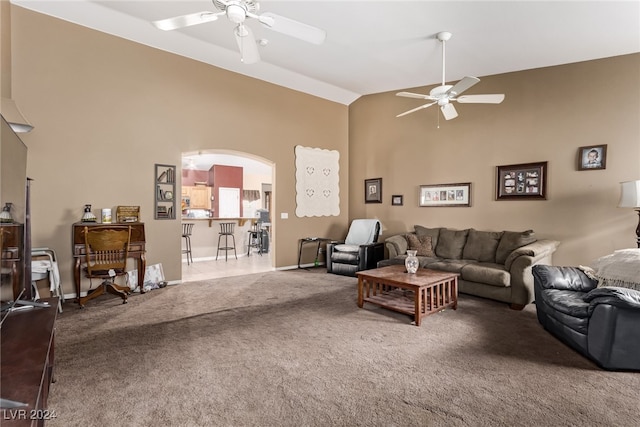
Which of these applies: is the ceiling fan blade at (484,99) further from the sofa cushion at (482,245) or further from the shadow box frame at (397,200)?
the shadow box frame at (397,200)

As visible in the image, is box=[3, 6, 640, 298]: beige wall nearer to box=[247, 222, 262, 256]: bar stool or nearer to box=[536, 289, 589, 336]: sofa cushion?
box=[536, 289, 589, 336]: sofa cushion

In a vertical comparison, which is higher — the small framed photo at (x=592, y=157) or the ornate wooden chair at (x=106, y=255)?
the small framed photo at (x=592, y=157)

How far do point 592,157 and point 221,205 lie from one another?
9.44 meters

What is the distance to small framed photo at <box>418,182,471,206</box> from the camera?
5.59m

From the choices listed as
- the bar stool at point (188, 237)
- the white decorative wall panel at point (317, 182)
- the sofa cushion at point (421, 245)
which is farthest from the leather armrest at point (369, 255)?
the bar stool at point (188, 237)

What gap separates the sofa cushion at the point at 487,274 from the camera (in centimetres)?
396

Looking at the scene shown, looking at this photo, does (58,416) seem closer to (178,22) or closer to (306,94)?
(178,22)

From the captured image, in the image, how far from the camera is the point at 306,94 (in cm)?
672

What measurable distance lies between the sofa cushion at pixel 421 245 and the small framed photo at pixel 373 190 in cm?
155

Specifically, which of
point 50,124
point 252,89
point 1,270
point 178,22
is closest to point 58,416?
point 1,270

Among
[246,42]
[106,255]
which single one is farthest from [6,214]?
[106,255]

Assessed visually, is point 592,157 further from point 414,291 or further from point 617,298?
point 414,291

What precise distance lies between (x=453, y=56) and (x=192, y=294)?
513cm

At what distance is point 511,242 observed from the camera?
4543 millimetres
